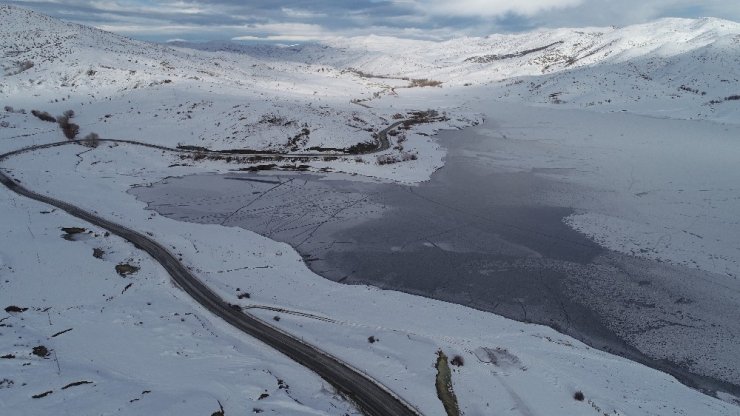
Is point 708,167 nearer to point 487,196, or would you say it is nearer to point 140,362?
point 487,196

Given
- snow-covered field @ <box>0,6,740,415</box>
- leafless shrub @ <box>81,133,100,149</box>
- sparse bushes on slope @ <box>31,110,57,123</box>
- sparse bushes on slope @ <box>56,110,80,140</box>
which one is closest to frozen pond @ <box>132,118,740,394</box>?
snow-covered field @ <box>0,6,740,415</box>

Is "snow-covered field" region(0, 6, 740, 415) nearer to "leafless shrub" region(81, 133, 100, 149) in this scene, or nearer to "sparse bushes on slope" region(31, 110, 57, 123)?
"sparse bushes on slope" region(31, 110, 57, 123)

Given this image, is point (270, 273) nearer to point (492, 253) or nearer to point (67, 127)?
point (492, 253)

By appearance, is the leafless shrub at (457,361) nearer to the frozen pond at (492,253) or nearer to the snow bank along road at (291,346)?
the snow bank along road at (291,346)

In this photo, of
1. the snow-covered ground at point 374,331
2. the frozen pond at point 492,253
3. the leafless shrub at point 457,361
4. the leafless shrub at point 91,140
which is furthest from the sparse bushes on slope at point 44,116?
the leafless shrub at point 457,361

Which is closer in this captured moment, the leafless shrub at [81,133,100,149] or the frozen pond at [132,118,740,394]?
the frozen pond at [132,118,740,394]
